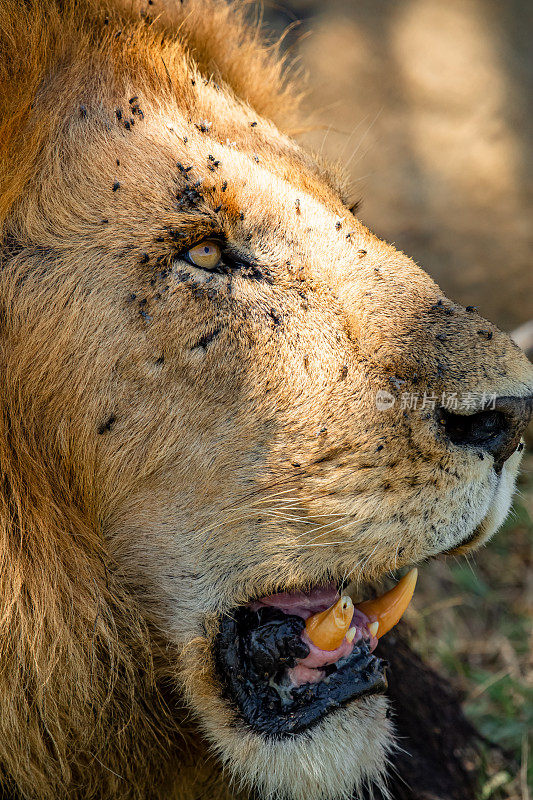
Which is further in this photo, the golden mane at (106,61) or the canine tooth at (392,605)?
the canine tooth at (392,605)

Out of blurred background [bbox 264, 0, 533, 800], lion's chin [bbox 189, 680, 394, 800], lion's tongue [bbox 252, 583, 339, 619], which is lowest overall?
lion's chin [bbox 189, 680, 394, 800]

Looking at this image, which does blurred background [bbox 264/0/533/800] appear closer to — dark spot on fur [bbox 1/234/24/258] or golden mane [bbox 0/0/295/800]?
golden mane [bbox 0/0/295/800]

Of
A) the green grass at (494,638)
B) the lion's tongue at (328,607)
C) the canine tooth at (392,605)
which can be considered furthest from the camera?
the green grass at (494,638)

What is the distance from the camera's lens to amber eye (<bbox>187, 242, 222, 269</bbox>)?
5.77 feet

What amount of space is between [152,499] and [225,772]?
27.8 inches

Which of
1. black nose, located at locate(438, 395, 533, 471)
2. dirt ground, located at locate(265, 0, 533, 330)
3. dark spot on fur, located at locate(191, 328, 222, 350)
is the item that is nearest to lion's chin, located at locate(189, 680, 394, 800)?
black nose, located at locate(438, 395, 533, 471)

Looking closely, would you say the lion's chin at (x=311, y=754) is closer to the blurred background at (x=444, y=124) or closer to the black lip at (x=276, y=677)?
the black lip at (x=276, y=677)

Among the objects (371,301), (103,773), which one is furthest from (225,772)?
(371,301)

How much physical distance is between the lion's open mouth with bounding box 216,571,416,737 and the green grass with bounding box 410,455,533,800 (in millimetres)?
1098

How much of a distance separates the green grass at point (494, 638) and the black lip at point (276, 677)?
43.2 inches

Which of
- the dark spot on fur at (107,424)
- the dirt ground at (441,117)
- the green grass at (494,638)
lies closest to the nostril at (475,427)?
the dark spot on fur at (107,424)
